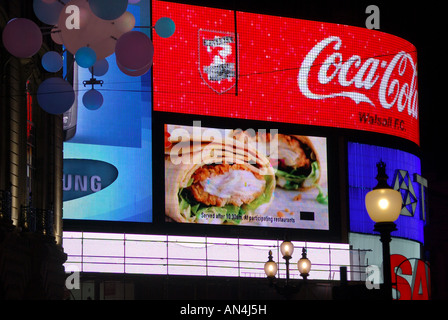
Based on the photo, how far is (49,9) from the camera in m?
15.0

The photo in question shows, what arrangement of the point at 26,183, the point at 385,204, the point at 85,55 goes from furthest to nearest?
the point at 26,183
the point at 85,55
the point at 385,204

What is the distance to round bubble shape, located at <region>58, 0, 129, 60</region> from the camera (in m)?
14.3

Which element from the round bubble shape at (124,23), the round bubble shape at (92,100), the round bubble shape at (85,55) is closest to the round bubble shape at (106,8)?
the round bubble shape at (85,55)

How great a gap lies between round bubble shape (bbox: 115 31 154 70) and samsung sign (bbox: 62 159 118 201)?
109 feet

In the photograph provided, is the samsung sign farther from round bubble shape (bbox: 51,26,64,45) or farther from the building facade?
round bubble shape (bbox: 51,26,64,45)

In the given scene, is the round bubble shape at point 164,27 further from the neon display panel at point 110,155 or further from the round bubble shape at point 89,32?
the neon display panel at point 110,155

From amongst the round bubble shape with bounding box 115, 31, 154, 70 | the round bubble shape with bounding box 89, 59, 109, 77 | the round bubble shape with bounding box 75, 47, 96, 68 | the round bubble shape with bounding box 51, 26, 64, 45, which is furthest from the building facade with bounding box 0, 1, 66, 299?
the round bubble shape with bounding box 115, 31, 154, 70

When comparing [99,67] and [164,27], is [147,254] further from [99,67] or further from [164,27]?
[164,27]

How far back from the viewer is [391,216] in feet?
34.0

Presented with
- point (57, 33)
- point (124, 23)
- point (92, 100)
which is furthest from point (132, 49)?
point (92, 100)

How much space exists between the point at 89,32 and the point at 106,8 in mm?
1338

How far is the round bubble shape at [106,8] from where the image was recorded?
→ 1317cm

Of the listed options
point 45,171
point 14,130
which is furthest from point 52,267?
point 14,130

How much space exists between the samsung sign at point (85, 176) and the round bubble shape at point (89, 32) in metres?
32.4
